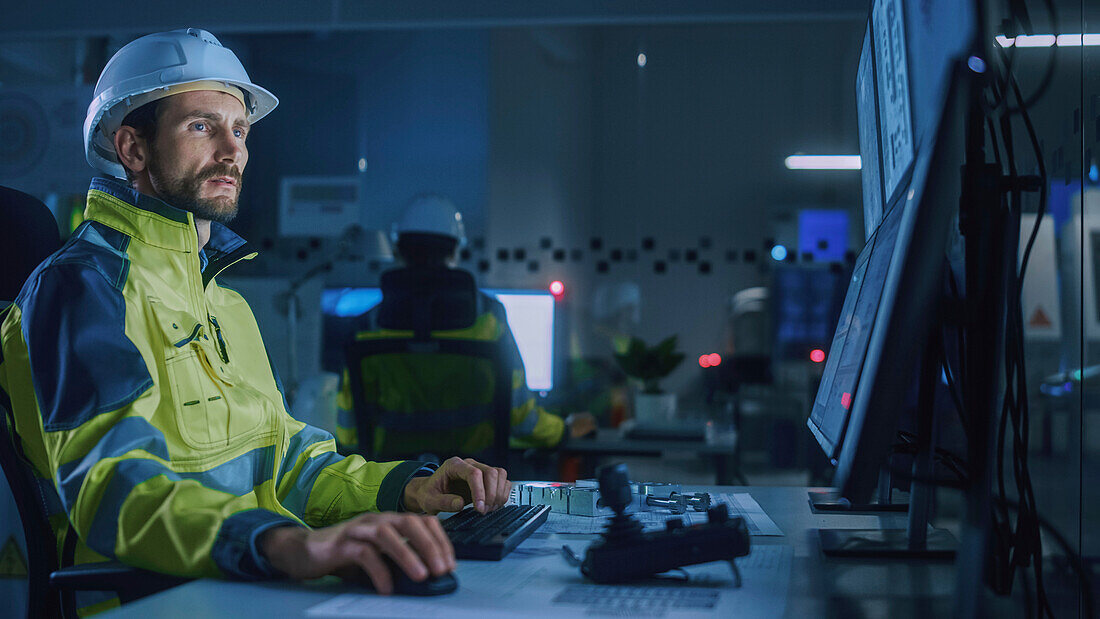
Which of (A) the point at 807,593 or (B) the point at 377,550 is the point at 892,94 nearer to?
(A) the point at 807,593

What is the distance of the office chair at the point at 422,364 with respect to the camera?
2.62 meters

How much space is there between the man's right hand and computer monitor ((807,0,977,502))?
0.35 metres

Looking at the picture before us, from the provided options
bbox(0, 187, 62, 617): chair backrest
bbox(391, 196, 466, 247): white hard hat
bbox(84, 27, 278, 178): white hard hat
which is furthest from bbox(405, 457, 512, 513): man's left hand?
bbox(391, 196, 466, 247): white hard hat

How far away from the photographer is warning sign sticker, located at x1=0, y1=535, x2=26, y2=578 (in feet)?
3.76

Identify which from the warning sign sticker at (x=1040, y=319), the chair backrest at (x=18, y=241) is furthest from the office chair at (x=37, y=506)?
the warning sign sticker at (x=1040, y=319)

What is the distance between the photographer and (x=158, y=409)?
1.13m

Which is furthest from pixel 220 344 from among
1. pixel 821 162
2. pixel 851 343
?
pixel 821 162

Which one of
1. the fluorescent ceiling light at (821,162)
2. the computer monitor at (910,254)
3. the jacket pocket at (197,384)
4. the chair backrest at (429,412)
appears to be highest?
the fluorescent ceiling light at (821,162)

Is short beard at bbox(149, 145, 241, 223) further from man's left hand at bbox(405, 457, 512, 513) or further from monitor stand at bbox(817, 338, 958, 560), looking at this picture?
monitor stand at bbox(817, 338, 958, 560)

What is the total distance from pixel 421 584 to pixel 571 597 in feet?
0.44

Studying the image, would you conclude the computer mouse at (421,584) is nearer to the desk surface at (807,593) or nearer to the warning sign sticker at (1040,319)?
the desk surface at (807,593)

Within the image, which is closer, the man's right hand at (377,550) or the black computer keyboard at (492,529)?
the man's right hand at (377,550)

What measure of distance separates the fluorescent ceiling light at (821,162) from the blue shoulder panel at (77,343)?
4.12 meters

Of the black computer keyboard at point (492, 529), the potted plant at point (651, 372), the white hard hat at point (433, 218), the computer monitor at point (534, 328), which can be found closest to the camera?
the black computer keyboard at point (492, 529)
